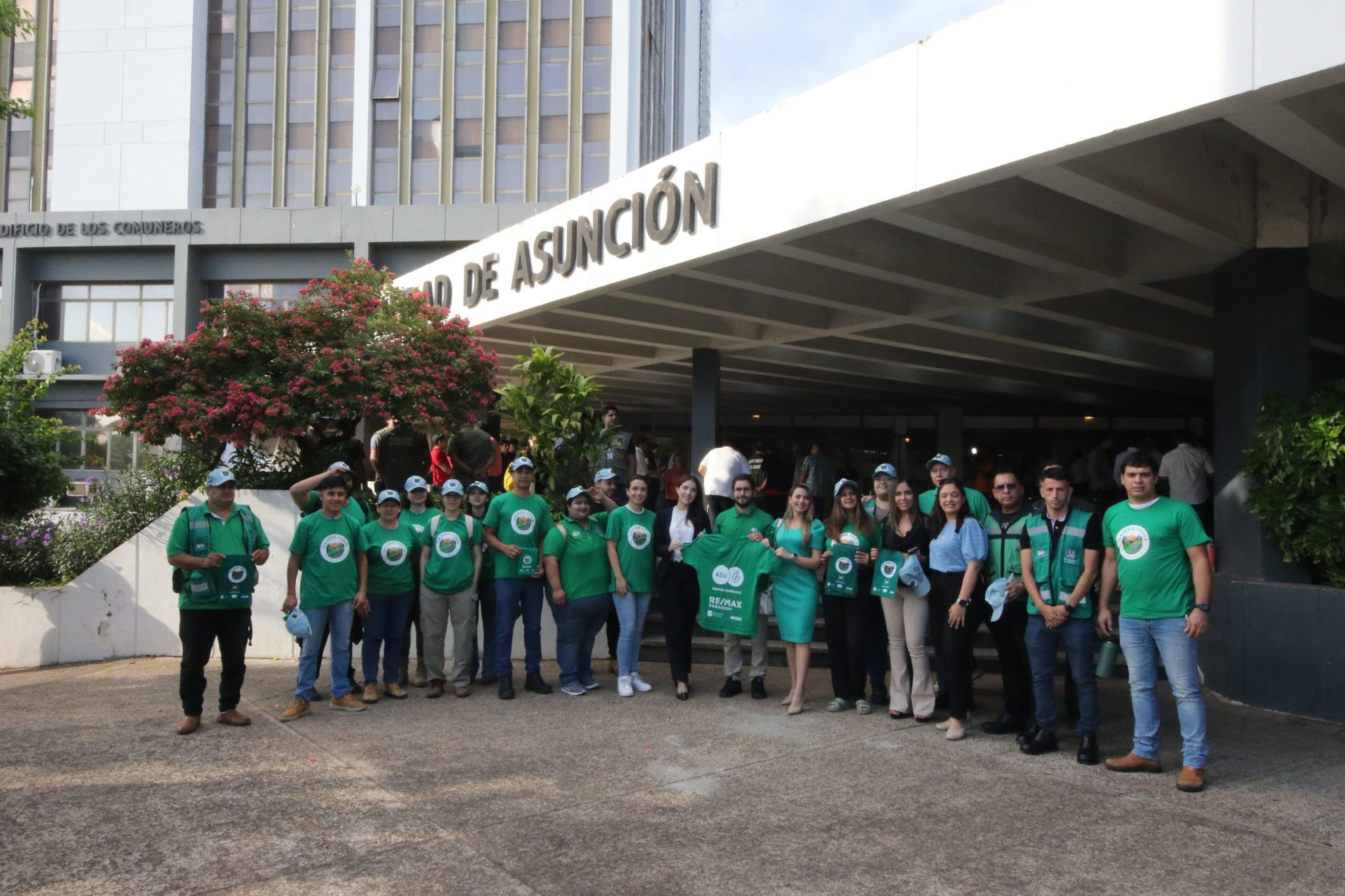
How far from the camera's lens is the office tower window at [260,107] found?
135 feet

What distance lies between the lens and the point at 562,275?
10.5 metres

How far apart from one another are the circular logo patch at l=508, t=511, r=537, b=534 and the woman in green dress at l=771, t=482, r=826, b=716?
6.25 ft

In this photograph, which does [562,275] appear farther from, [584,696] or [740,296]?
[584,696]

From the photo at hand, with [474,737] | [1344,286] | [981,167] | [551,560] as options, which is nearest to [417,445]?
[551,560]

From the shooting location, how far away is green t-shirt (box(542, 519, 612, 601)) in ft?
25.3

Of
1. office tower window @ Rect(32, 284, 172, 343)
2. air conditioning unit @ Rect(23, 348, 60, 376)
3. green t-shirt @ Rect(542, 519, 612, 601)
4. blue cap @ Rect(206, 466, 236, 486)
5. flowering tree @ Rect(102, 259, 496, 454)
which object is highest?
office tower window @ Rect(32, 284, 172, 343)

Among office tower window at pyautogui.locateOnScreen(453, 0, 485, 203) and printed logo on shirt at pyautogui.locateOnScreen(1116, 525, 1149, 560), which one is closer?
printed logo on shirt at pyautogui.locateOnScreen(1116, 525, 1149, 560)

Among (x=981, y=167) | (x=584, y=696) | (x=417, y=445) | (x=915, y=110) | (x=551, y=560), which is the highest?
(x=915, y=110)

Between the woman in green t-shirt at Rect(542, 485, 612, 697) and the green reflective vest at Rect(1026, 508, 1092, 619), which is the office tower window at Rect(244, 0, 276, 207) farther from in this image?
the green reflective vest at Rect(1026, 508, 1092, 619)

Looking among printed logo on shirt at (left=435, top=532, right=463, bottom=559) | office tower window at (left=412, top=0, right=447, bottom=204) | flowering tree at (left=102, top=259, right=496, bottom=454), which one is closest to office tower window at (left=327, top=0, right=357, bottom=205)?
office tower window at (left=412, top=0, right=447, bottom=204)

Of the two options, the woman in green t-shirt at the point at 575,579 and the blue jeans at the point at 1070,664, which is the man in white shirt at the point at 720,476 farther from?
the blue jeans at the point at 1070,664

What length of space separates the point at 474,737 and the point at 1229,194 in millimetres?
6360

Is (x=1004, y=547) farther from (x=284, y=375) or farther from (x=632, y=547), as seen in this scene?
(x=284, y=375)

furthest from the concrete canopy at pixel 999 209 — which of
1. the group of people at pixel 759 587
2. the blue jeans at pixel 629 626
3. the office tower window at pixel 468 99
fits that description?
the office tower window at pixel 468 99
